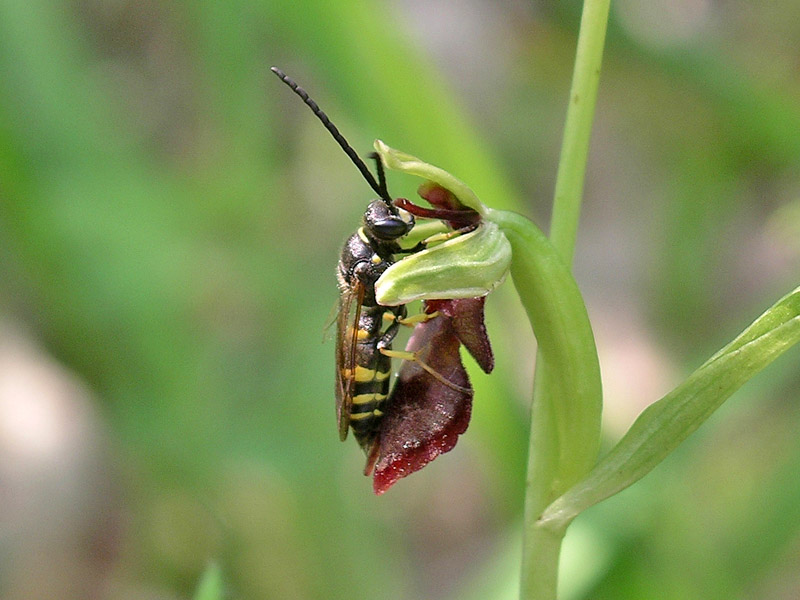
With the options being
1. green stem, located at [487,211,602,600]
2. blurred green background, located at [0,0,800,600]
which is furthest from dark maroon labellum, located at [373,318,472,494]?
blurred green background, located at [0,0,800,600]

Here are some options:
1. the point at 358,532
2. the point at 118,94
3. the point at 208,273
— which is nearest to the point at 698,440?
the point at 358,532

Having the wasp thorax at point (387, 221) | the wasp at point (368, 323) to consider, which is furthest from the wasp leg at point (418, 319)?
the wasp thorax at point (387, 221)

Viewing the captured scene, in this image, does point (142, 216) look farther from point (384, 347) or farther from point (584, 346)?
point (584, 346)

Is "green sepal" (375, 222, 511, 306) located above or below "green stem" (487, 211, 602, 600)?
above

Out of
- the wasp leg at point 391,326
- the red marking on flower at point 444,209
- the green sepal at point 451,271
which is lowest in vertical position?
the wasp leg at point 391,326

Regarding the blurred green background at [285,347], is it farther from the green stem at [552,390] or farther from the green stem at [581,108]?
the green stem at [581,108]

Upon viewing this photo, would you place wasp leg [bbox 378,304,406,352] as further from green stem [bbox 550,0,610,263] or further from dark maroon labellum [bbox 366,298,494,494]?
green stem [bbox 550,0,610,263]
